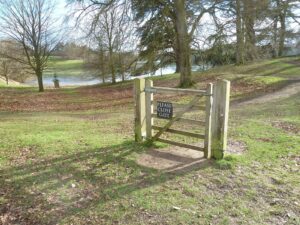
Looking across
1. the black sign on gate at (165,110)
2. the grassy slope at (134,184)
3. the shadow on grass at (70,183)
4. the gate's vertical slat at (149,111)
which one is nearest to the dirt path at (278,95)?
the grassy slope at (134,184)

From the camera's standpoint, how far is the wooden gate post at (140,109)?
6.99m

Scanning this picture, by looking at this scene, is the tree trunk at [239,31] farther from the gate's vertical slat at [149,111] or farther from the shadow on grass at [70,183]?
the shadow on grass at [70,183]

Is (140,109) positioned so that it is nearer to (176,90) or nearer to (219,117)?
(176,90)

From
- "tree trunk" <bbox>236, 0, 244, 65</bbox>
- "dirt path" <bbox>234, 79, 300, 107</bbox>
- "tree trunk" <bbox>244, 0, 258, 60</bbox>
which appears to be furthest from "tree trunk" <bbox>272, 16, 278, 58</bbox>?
"dirt path" <bbox>234, 79, 300, 107</bbox>

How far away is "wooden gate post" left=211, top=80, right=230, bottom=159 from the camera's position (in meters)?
5.75

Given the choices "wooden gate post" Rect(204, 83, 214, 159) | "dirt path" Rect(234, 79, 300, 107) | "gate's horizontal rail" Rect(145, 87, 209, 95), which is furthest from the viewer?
"dirt path" Rect(234, 79, 300, 107)

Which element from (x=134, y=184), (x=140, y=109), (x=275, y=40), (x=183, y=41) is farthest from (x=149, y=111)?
(x=275, y=40)

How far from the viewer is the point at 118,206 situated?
14.7ft

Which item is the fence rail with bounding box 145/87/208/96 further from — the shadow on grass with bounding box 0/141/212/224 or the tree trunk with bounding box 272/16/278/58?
the tree trunk with bounding box 272/16/278/58

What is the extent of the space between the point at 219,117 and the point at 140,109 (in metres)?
1.90

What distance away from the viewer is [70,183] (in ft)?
17.4

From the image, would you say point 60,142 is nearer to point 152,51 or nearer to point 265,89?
point 265,89

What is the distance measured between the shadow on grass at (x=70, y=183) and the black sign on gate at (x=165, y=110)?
2.86ft

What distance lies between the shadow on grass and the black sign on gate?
2.86 feet
